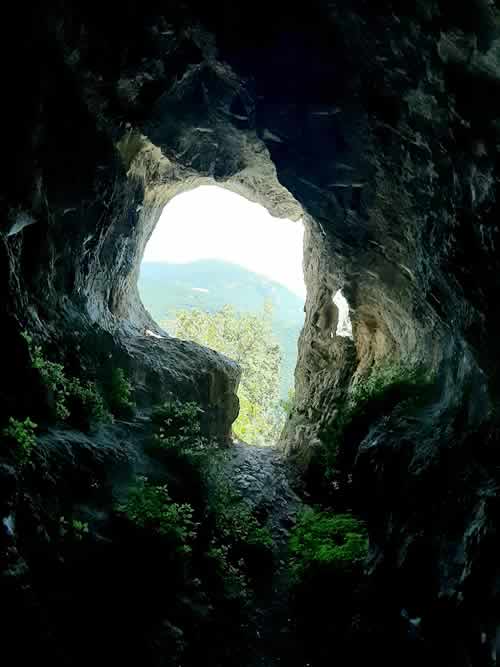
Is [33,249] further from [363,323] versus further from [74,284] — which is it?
[363,323]

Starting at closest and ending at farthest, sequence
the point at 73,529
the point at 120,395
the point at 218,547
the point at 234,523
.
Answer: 1. the point at 73,529
2. the point at 218,547
3. the point at 234,523
4. the point at 120,395

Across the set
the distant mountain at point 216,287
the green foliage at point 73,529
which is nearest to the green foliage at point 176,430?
the green foliage at point 73,529

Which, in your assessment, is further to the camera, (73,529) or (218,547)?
(218,547)

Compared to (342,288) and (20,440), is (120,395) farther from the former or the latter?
(342,288)

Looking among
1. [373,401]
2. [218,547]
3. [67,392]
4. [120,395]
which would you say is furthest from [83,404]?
[373,401]

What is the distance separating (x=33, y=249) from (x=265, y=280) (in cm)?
9308

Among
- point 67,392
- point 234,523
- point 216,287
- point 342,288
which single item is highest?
point 216,287

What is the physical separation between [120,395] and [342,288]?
6611 mm

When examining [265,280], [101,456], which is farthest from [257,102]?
A: [265,280]

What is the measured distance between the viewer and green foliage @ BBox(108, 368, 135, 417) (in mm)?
9867

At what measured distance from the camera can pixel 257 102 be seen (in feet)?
30.5

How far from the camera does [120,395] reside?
10.0 metres

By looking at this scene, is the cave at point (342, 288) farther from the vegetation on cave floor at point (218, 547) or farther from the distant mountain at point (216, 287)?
the distant mountain at point (216, 287)

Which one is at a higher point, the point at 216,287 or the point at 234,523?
the point at 216,287
